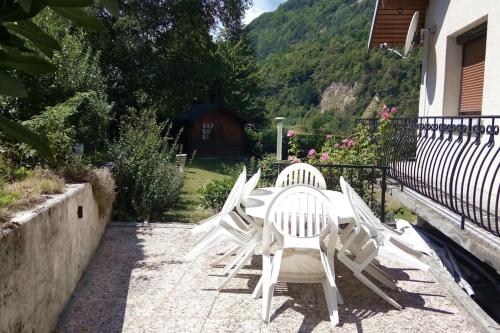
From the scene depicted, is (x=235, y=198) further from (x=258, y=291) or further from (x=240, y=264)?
(x=258, y=291)

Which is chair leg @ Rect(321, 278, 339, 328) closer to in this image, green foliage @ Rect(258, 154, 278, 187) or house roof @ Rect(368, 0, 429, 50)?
green foliage @ Rect(258, 154, 278, 187)

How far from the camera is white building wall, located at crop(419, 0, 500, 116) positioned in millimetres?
6238

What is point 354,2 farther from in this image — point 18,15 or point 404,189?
point 18,15

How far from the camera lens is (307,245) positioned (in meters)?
4.27

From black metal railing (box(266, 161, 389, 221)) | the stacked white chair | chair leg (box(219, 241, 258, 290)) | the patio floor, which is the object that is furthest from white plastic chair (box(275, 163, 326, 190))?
black metal railing (box(266, 161, 389, 221))

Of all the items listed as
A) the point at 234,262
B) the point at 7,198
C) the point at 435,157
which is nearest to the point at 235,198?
the point at 234,262

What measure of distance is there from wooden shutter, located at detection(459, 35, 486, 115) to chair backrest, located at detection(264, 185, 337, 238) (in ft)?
12.9

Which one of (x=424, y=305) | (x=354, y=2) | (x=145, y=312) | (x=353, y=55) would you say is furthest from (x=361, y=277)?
(x=354, y=2)

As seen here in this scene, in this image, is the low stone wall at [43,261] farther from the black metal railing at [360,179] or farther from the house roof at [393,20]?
the house roof at [393,20]

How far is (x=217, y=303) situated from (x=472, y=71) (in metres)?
5.60

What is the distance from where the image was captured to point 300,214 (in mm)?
4617

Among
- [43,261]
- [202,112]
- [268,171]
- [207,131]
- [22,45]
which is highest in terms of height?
[202,112]

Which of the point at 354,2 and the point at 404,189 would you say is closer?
the point at 404,189

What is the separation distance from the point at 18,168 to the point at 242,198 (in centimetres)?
269
